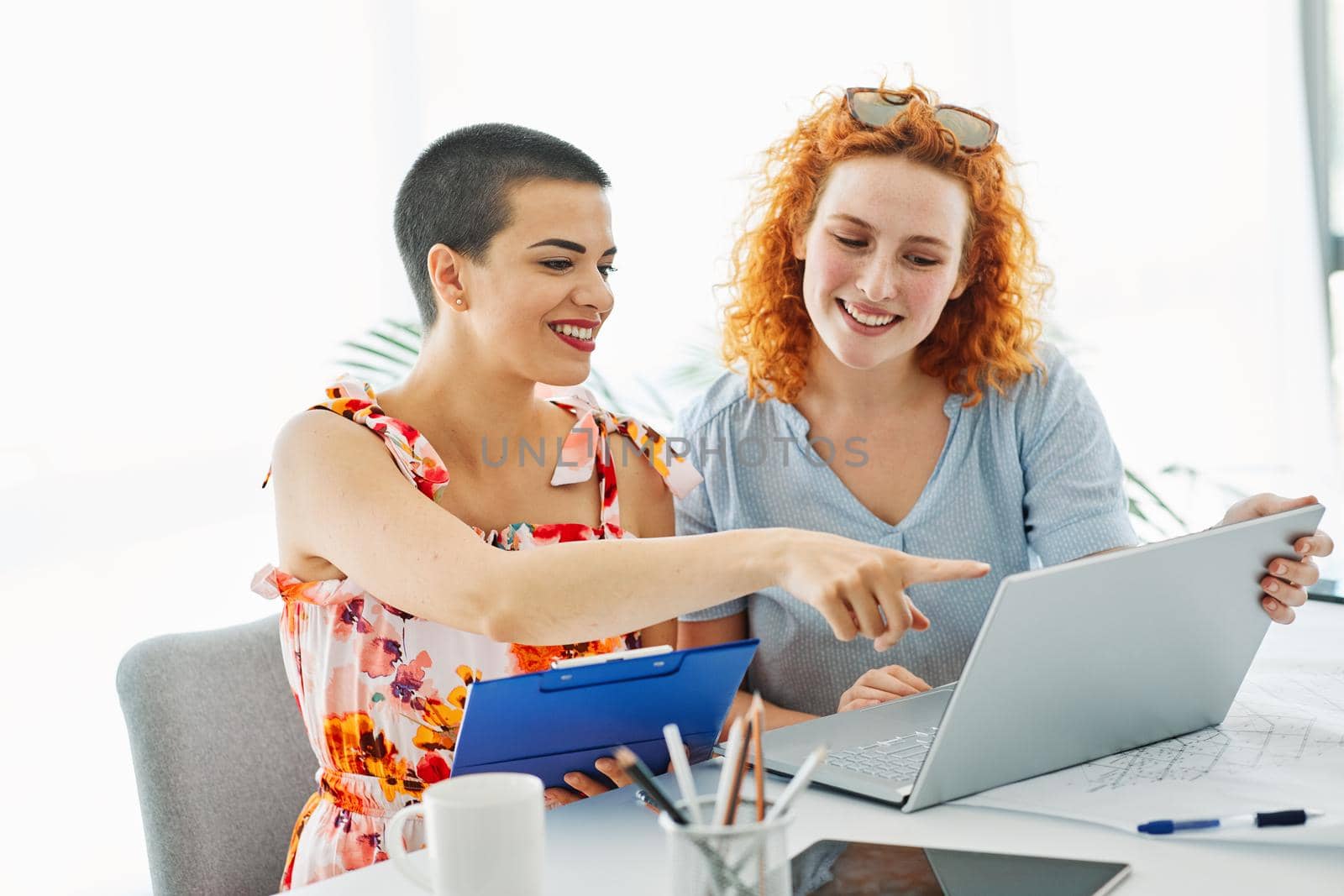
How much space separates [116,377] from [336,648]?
1.53 metres

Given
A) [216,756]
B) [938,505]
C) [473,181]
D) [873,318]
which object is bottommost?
[216,756]

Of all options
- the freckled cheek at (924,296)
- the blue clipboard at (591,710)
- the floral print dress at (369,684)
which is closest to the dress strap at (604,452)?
the floral print dress at (369,684)

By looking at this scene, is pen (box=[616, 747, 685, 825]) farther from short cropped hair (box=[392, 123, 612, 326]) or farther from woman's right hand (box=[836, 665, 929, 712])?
short cropped hair (box=[392, 123, 612, 326])

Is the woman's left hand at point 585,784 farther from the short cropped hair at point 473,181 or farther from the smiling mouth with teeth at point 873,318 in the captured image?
the smiling mouth with teeth at point 873,318

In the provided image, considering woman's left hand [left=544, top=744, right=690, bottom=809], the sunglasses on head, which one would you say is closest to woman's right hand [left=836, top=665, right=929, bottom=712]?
woman's left hand [left=544, top=744, right=690, bottom=809]

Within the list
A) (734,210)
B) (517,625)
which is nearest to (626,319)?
(734,210)

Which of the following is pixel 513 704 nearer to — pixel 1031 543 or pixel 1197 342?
pixel 1031 543

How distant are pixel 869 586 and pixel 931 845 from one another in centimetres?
20

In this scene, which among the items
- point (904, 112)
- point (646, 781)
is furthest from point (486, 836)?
point (904, 112)

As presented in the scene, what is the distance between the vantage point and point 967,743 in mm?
955

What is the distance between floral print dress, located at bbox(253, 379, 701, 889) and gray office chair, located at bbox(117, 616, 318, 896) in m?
0.09

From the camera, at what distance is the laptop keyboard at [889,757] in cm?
104

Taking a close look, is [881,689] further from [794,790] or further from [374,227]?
[374,227]

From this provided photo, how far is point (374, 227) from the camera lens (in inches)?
121
